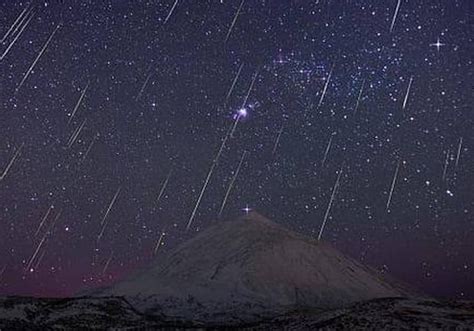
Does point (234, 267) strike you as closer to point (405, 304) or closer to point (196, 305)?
point (196, 305)

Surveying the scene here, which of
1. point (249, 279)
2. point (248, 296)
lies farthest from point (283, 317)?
point (249, 279)

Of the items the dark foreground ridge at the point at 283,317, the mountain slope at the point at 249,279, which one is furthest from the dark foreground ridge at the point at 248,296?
the mountain slope at the point at 249,279

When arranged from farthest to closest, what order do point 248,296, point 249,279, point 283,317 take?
point 249,279
point 248,296
point 283,317

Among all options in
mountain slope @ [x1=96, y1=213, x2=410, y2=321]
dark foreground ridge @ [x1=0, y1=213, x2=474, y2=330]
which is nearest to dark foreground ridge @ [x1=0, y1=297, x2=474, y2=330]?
dark foreground ridge @ [x1=0, y1=213, x2=474, y2=330]

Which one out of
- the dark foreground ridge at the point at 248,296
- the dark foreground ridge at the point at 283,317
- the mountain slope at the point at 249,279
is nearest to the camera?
the dark foreground ridge at the point at 283,317

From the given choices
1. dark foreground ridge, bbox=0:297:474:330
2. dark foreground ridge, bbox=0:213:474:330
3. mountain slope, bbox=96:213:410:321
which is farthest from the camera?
mountain slope, bbox=96:213:410:321

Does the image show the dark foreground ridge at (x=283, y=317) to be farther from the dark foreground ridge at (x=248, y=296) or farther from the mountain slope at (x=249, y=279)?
the mountain slope at (x=249, y=279)

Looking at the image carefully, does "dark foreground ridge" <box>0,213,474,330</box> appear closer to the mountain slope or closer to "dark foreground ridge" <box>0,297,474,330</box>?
"dark foreground ridge" <box>0,297,474,330</box>

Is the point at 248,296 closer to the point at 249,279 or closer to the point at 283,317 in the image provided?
the point at 249,279
